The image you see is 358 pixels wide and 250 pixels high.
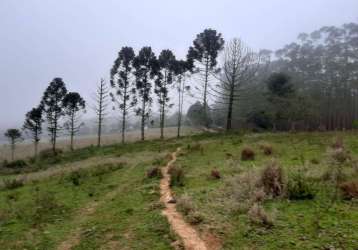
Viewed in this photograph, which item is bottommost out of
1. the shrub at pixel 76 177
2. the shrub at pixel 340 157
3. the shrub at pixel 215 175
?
the shrub at pixel 76 177

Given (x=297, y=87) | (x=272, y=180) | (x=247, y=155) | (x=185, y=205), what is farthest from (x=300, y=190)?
(x=297, y=87)

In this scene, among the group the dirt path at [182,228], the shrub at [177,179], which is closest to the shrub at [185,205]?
the dirt path at [182,228]

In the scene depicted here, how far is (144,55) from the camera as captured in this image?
164 ft

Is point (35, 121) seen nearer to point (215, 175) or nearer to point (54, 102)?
point (54, 102)

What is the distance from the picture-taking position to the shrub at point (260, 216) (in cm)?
741

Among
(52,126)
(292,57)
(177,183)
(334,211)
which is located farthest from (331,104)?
(334,211)

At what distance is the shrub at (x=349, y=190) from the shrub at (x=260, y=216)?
2179 millimetres

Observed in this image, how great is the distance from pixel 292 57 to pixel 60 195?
68473mm

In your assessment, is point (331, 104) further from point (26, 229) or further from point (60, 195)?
point (26, 229)

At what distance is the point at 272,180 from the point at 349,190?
5.82 ft

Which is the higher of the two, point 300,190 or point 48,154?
point 300,190

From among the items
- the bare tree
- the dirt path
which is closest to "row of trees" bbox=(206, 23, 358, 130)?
the bare tree

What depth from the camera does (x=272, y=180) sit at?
9.41 metres

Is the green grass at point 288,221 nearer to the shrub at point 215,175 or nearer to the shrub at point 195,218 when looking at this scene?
the shrub at point 195,218
